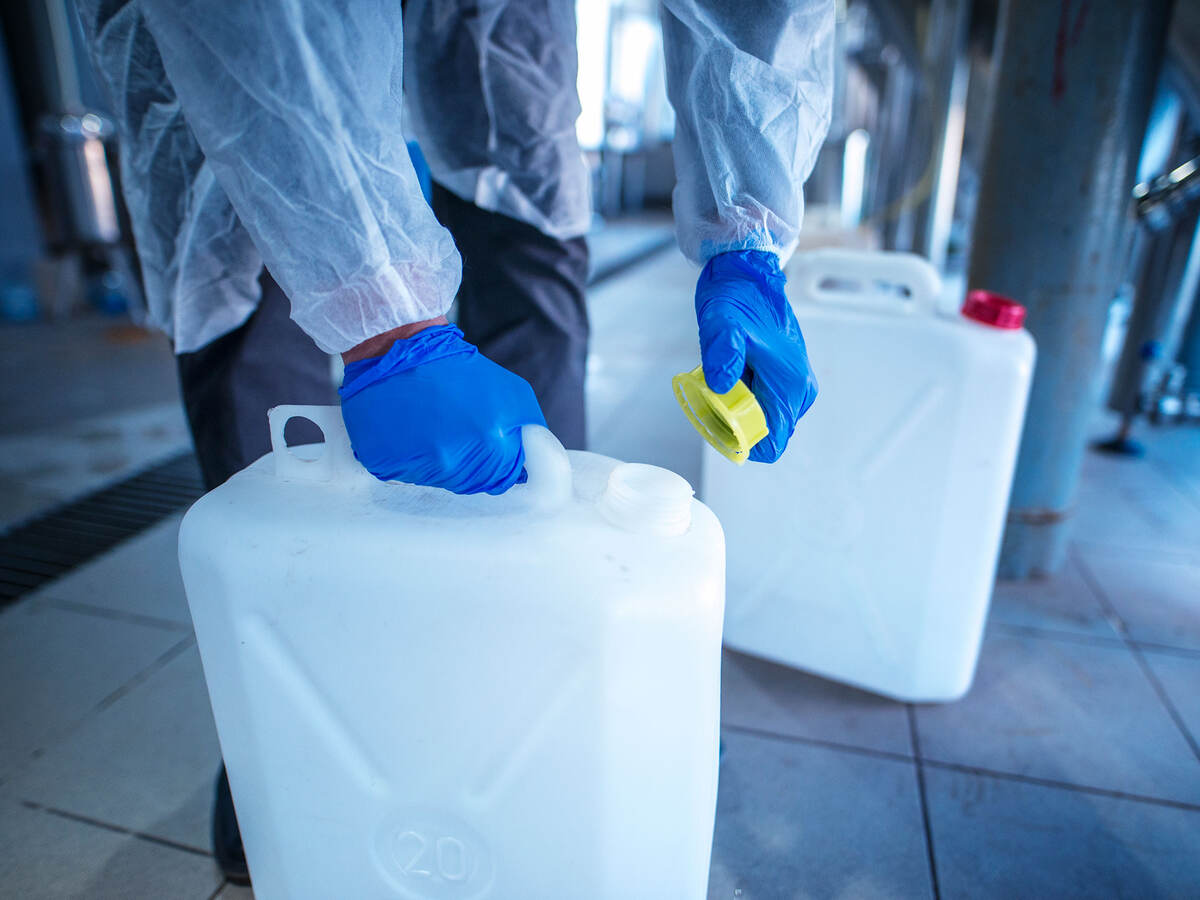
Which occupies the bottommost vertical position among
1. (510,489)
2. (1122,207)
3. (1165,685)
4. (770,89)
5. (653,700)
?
(1165,685)

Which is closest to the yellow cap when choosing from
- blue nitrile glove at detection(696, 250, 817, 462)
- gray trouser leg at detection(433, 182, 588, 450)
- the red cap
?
blue nitrile glove at detection(696, 250, 817, 462)

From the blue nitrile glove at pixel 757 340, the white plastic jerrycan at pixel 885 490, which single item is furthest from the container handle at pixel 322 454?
→ the white plastic jerrycan at pixel 885 490

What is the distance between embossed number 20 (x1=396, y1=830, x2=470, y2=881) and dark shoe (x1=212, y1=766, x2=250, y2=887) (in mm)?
240

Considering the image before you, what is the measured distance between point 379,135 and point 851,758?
762 mm

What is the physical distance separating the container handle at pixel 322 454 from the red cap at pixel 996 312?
0.66m

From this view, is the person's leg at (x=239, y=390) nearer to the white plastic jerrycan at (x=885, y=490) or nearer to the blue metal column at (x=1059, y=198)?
the white plastic jerrycan at (x=885, y=490)

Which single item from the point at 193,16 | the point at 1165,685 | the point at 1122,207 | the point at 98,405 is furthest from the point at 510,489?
the point at 98,405

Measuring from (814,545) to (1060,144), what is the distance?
0.68 m

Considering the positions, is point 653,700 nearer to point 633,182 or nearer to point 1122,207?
point 1122,207

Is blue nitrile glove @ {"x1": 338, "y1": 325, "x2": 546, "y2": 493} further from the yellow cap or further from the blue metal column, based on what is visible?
the blue metal column

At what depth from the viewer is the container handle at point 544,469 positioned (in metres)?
0.46

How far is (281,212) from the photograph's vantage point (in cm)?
44

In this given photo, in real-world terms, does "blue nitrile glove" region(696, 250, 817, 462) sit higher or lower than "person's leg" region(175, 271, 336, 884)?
higher

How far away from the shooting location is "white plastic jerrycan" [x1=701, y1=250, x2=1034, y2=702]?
2.50 ft
